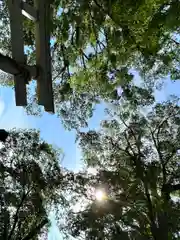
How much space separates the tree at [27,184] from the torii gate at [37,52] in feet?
46.6

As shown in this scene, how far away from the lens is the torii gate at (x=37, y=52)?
2.51 meters

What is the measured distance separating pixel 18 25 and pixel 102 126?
14786mm

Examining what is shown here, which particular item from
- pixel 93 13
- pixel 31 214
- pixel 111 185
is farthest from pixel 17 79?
pixel 31 214

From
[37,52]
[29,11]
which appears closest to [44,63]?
[37,52]

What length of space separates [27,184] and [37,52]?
14.6m

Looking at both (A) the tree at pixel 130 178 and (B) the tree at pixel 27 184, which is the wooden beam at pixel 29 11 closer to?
(A) the tree at pixel 130 178

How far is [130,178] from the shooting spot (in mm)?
15586

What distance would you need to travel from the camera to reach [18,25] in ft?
8.35

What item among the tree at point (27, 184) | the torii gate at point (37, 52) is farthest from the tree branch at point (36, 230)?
the torii gate at point (37, 52)

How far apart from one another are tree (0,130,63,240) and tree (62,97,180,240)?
A: 1208 mm

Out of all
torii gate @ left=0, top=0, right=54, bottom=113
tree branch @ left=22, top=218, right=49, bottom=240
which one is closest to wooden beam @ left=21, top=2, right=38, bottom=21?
torii gate @ left=0, top=0, right=54, bottom=113

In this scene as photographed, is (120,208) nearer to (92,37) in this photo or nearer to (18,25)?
(92,37)

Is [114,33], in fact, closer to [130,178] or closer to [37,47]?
[37,47]

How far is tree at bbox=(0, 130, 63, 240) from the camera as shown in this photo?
16.2 metres
